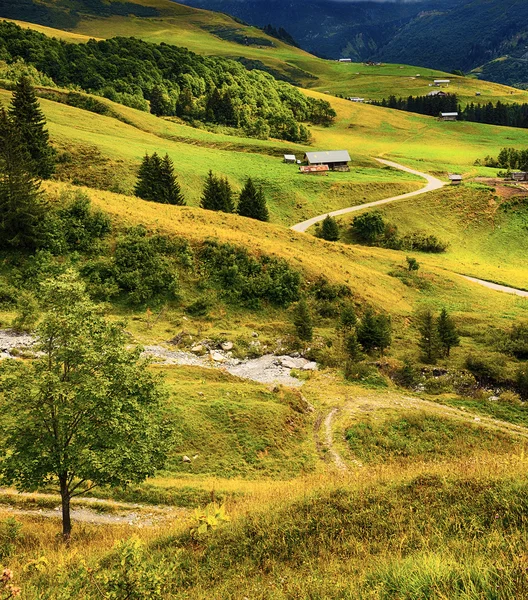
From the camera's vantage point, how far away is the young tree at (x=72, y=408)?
37.6 ft

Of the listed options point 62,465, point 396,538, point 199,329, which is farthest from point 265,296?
point 396,538

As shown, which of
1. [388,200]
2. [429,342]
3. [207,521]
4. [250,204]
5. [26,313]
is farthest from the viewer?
[388,200]

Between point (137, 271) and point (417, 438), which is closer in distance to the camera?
point (417, 438)

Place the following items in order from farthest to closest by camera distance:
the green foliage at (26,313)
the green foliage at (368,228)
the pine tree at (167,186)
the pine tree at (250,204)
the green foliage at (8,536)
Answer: the green foliage at (368,228)
the pine tree at (250,204)
the pine tree at (167,186)
the green foliage at (26,313)
the green foliage at (8,536)

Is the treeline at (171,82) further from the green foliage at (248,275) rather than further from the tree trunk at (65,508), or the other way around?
the tree trunk at (65,508)

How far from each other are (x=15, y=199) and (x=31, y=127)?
26940 mm

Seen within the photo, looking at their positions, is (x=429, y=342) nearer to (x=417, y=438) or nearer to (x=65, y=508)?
(x=417, y=438)

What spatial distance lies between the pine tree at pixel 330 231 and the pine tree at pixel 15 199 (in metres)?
44.7

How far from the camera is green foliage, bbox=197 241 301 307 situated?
3788cm

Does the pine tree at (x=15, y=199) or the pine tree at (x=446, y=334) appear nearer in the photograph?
the pine tree at (x=446, y=334)

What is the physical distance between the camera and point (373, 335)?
32.9m

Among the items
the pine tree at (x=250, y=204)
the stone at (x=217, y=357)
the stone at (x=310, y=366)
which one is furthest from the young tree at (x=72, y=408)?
the pine tree at (x=250, y=204)

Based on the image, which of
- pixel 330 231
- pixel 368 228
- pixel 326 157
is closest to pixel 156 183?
pixel 330 231

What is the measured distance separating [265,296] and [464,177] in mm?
80631
